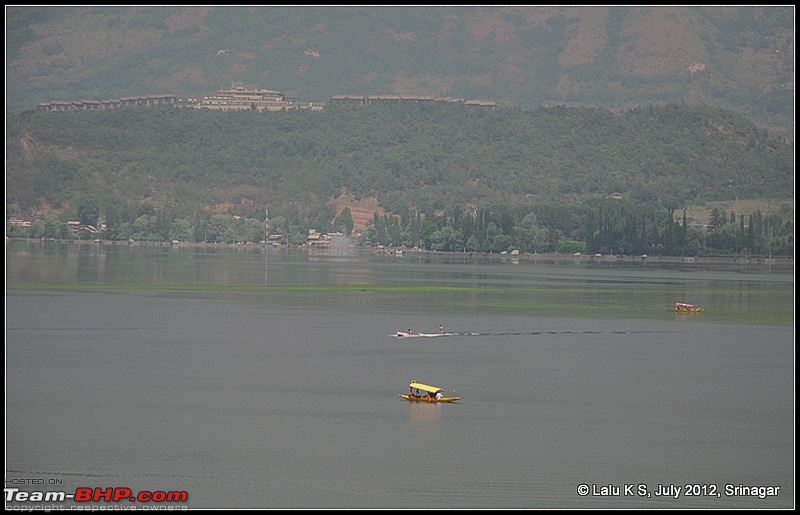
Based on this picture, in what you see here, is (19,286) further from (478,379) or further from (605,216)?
(605,216)

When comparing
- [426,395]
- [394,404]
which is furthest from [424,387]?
[394,404]

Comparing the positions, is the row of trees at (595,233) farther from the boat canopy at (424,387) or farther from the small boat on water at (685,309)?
the boat canopy at (424,387)

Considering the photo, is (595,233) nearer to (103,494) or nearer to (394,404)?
(394,404)

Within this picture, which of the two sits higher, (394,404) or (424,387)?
(424,387)

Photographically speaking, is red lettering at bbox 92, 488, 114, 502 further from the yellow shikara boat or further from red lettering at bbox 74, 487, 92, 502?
the yellow shikara boat

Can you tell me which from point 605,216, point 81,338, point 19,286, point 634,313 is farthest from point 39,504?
point 605,216

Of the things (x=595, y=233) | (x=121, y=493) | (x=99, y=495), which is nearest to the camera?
(x=99, y=495)

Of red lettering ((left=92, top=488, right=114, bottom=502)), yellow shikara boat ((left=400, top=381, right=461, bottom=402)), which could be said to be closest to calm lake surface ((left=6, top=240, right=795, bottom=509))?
yellow shikara boat ((left=400, top=381, right=461, bottom=402))
